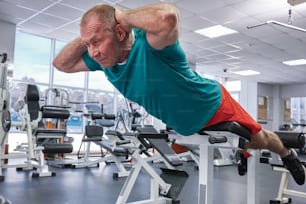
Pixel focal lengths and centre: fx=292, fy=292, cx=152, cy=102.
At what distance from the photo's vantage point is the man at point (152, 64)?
98cm

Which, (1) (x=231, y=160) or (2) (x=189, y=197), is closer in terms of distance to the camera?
(2) (x=189, y=197)

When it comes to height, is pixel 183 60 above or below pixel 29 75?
below

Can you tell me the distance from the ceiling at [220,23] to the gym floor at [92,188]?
293 centimetres

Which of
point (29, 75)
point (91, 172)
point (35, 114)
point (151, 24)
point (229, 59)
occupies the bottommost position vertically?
point (91, 172)

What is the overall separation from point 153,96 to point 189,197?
2629 mm

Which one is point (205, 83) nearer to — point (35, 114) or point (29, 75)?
point (35, 114)

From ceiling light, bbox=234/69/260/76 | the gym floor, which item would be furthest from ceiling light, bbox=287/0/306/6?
ceiling light, bbox=234/69/260/76

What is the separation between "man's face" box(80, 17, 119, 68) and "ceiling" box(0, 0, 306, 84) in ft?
13.2

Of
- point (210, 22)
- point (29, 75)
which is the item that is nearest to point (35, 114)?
point (29, 75)

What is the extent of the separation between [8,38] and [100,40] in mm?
6049

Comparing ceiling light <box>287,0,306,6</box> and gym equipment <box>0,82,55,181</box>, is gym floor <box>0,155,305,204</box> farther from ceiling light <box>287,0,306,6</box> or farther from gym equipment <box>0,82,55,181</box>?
ceiling light <box>287,0,306,6</box>

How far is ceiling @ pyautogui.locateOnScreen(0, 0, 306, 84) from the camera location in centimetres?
500

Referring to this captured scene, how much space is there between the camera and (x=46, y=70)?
766 centimetres

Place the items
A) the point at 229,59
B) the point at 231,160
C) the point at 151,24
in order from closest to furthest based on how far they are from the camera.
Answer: the point at 151,24
the point at 231,160
the point at 229,59
